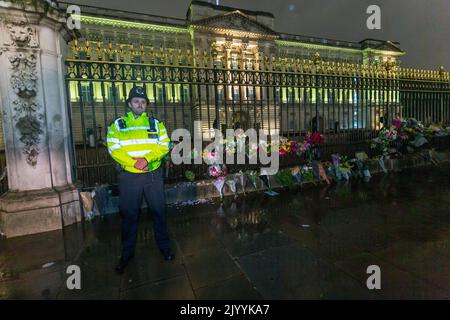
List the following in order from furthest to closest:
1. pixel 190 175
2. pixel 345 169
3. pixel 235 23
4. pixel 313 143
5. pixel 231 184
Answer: pixel 235 23 < pixel 345 169 < pixel 313 143 < pixel 231 184 < pixel 190 175

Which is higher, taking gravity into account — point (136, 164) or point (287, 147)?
point (136, 164)

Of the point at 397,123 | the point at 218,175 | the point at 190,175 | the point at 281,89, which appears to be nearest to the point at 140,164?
the point at 190,175

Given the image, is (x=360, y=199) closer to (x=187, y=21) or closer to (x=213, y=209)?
(x=213, y=209)

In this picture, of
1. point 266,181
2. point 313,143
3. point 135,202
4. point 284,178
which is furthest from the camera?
point 313,143

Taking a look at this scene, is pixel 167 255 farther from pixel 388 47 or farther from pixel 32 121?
pixel 388 47

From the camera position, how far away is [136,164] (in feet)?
10.7

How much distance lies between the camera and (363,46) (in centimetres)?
5131

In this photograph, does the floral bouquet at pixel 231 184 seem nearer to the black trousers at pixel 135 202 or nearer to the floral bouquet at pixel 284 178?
the floral bouquet at pixel 284 178

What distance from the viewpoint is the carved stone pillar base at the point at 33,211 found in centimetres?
448

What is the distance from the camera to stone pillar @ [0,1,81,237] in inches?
176

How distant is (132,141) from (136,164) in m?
0.29

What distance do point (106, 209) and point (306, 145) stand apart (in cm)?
542

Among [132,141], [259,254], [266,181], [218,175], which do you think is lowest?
[259,254]

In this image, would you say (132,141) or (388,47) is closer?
(132,141)
